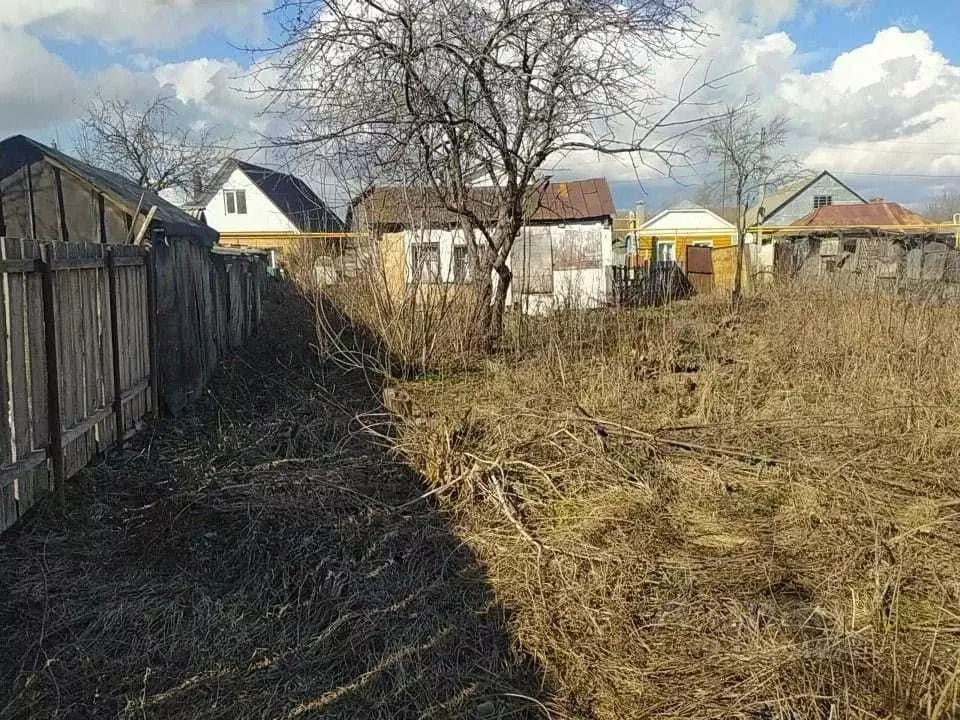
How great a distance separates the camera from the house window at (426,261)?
25.4 feet

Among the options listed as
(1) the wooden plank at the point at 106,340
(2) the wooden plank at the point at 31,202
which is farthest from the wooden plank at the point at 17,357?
(2) the wooden plank at the point at 31,202

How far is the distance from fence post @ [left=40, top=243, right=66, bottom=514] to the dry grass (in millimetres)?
2116

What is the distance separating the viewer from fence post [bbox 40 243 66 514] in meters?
3.95

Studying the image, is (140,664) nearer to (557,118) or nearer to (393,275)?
(393,275)

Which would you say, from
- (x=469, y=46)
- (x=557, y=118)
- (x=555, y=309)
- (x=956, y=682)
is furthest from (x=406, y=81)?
(x=956, y=682)

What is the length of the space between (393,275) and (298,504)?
4.47 m

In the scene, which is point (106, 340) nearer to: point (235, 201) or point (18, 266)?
point (18, 266)

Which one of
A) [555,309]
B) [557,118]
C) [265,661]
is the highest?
[557,118]

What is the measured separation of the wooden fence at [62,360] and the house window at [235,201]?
113 ft

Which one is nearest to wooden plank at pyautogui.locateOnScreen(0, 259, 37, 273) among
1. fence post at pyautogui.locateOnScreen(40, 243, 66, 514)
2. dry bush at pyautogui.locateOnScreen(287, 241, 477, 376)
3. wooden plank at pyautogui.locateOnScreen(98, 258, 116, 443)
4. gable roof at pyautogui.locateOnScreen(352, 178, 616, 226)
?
fence post at pyautogui.locateOnScreen(40, 243, 66, 514)

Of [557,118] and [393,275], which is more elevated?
[557,118]

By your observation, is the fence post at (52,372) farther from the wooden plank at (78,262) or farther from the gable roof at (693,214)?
the gable roof at (693,214)

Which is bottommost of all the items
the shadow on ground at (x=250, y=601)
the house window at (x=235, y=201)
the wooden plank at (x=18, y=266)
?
the shadow on ground at (x=250, y=601)

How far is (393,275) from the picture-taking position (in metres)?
8.34
